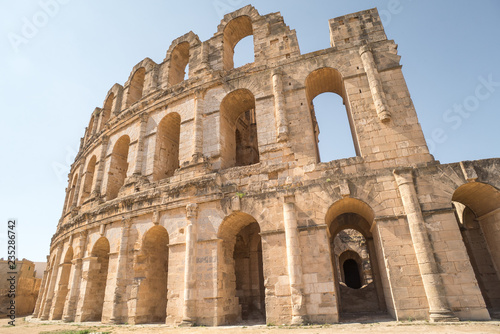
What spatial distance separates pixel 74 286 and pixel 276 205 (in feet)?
33.1

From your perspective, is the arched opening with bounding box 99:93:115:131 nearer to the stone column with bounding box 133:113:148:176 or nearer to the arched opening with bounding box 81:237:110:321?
the stone column with bounding box 133:113:148:176

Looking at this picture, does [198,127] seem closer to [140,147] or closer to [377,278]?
[140,147]

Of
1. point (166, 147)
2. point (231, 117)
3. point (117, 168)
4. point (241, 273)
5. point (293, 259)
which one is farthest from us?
point (117, 168)

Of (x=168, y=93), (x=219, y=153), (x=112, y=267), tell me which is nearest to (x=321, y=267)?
(x=219, y=153)

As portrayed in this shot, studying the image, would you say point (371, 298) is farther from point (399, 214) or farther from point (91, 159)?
point (91, 159)

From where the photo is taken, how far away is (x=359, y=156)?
30.9ft

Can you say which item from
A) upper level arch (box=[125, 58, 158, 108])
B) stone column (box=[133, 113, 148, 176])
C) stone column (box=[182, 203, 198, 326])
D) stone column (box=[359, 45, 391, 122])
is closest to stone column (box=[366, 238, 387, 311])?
stone column (box=[359, 45, 391, 122])

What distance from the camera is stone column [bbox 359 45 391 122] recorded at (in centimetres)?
953

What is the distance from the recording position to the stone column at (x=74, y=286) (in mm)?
12141

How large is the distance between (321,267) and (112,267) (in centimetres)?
806

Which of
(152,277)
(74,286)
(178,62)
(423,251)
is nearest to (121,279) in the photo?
(152,277)

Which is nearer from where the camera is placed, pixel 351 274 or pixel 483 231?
pixel 483 231

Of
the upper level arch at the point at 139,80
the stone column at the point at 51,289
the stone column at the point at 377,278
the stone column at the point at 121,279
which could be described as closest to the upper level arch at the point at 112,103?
the upper level arch at the point at 139,80

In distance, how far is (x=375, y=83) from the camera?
9969 millimetres
